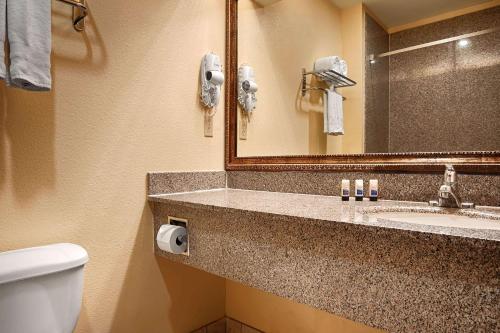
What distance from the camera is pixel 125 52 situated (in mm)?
1298

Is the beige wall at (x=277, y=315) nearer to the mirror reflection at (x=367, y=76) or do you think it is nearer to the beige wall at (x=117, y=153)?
the beige wall at (x=117, y=153)

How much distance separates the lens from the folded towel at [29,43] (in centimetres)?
90

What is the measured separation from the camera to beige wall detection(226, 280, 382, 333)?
4.59ft

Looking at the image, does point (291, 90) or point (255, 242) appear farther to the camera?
point (291, 90)

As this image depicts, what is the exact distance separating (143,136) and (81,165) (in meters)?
0.28

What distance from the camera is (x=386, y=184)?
48.9 inches

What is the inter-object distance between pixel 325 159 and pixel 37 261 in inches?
43.6

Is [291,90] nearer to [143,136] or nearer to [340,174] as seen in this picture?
[340,174]

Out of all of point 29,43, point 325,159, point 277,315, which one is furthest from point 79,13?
point 277,315

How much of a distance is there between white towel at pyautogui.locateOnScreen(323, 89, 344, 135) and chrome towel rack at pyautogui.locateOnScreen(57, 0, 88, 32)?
3.31ft

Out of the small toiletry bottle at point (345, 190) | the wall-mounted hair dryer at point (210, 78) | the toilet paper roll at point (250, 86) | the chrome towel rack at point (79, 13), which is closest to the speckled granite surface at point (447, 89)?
the small toiletry bottle at point (345, 190)

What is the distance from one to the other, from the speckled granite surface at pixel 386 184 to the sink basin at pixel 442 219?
5.2 inches

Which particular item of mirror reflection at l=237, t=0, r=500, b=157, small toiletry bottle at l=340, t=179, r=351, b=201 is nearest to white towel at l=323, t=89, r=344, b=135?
mirror reflection at l=237, t=0, r=500, b=157

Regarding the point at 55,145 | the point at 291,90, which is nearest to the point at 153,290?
the point at 55,145
